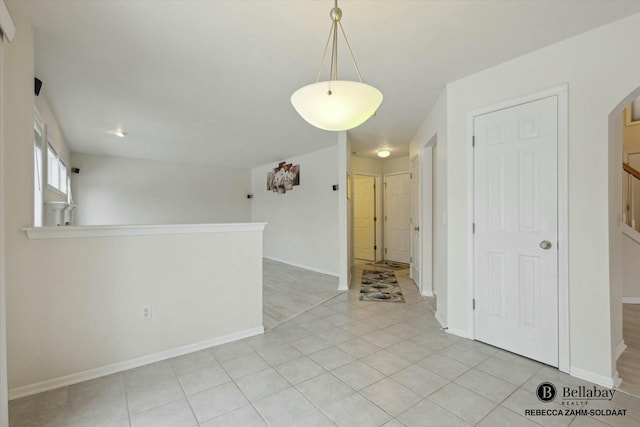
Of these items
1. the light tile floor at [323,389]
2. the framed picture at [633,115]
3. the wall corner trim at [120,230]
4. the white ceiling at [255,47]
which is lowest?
the light tile floor at [323,389]

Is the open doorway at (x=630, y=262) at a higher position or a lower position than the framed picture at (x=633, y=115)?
lower

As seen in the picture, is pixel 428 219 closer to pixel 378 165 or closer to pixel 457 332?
pixel 457 332

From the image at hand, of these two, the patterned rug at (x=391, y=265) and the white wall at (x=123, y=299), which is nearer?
the white wall at (x=123, y=299)

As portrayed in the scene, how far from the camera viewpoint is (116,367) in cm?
213

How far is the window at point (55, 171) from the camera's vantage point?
3.88 m

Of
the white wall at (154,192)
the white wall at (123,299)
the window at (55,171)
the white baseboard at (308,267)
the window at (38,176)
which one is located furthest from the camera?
the white wall at (154,192)

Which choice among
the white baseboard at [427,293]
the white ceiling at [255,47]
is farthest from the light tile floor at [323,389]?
the white ceiling at [255,47]

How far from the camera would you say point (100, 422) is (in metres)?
1.60

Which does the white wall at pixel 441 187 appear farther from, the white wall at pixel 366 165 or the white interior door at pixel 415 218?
the white wall at pixel 366 165

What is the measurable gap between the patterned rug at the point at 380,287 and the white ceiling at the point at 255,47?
8.14 ft

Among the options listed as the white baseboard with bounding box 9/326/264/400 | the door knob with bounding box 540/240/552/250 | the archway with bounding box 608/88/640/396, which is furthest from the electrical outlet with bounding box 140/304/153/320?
the archway with bounding box 608/88/640/396

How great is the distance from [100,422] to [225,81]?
2761 millimetres

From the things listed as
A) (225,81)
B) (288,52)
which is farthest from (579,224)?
(225,81)

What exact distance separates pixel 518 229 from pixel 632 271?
2.69 m
